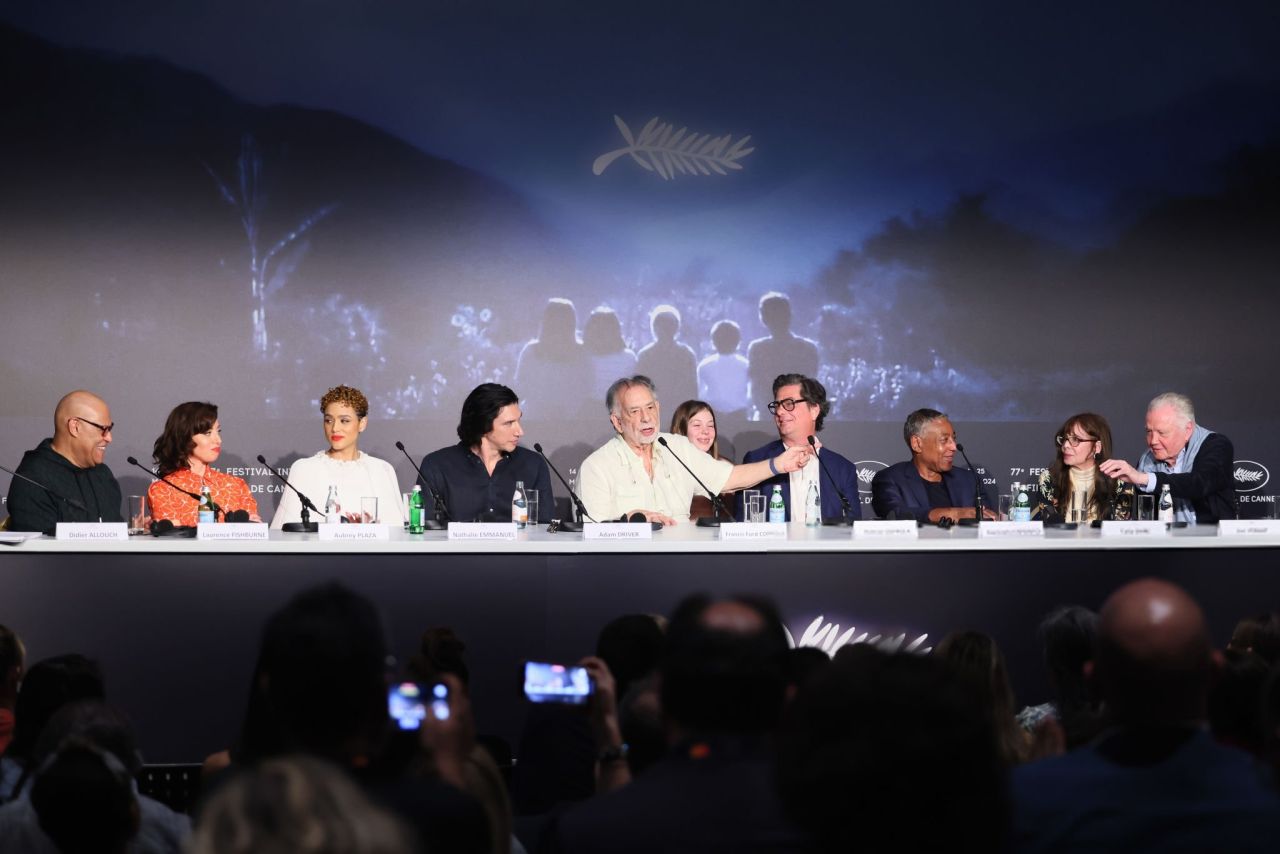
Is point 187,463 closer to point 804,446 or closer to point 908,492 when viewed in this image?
point 804,446

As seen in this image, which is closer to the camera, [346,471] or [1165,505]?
[1165,505]

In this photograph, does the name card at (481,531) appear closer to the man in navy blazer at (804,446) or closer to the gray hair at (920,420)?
the man in navy blazer at (804,446)

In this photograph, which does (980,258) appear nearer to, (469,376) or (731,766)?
(469,376)

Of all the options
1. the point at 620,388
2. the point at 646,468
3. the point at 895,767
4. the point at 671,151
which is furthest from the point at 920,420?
the point at 895,767

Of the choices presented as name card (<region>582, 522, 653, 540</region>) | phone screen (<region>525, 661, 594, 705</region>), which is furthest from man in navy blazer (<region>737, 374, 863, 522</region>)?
phone screen (<region>525, 661, 594, 705</region>)

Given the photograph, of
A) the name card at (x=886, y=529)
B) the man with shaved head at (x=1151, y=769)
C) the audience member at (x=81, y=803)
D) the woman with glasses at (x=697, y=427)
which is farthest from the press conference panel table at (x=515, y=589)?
the man with shaved head at (x=1151, y=769)

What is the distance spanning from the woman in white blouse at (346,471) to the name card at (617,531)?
1.08 metres

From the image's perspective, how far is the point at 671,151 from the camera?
268 inches

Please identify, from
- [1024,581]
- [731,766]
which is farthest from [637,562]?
[731,766]

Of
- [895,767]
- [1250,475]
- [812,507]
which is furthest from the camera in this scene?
[1250,475]

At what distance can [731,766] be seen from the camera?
1536mm

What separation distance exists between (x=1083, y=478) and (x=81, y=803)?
4.35 metres

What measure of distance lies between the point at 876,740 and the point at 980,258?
6.17 metres

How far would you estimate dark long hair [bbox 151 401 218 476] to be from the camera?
4.78 meters
